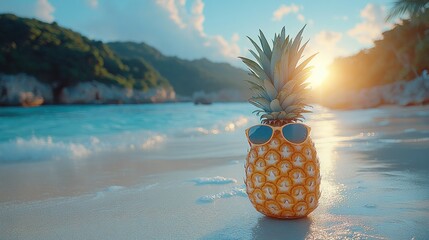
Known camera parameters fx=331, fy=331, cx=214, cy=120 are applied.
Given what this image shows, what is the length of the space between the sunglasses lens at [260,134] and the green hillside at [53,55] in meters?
73.1

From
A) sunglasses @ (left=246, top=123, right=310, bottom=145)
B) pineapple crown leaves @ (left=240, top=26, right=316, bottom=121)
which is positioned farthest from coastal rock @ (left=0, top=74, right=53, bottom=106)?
sunglasses @ (left=246, top=123, right=310, bottom=145)

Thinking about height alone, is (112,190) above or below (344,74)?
below

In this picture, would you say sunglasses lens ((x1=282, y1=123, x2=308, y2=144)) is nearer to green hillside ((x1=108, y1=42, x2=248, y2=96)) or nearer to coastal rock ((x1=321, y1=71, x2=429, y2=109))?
coastal rock ((x1=321, y1=71, x2=429, y2=109))

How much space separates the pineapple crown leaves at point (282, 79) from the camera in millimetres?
3018

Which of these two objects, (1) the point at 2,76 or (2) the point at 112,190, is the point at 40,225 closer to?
(2) the point at 112,190

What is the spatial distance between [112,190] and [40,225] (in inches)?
54.9

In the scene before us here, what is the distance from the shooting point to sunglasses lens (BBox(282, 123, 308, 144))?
2896 millimetres

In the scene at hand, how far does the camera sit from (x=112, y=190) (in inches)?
178

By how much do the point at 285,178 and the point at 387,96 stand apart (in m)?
34.4

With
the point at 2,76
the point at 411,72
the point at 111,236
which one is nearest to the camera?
the point at 111,236

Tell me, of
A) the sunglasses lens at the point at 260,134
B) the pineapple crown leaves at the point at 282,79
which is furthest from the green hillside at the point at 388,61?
the sunglasses lens at the point at 260,134

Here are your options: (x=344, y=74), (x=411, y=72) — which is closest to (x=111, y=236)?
(x=411, y=72)

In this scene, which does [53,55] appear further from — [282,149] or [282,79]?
[282,149]

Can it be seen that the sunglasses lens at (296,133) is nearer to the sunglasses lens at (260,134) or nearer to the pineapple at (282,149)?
the pineapple at (282,149)
